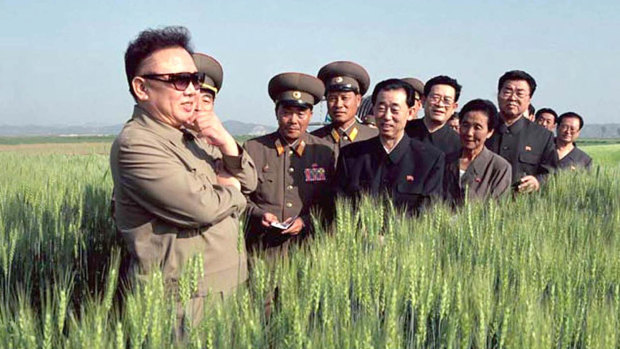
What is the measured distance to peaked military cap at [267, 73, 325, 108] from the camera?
357 centimetres

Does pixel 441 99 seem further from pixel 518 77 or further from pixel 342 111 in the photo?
pixel 342 111

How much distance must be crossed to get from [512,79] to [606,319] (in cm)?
386

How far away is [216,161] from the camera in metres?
2.52

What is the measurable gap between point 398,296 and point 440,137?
3217 millimetres

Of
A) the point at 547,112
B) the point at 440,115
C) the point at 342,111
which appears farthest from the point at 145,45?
the point at 547,112

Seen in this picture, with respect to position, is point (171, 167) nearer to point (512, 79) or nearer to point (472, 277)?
point (472, 277)

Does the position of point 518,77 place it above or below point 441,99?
above

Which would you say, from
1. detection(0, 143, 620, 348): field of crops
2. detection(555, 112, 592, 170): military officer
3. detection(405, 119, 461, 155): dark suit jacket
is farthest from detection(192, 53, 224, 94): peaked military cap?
detection(555, 112, 592, 170): military officer

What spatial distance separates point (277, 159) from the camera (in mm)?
3738

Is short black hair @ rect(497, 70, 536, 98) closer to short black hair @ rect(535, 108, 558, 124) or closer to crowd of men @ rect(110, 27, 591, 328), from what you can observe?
crowd of men @ rect(110, 27, 591, 328)

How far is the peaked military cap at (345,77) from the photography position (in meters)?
4.10

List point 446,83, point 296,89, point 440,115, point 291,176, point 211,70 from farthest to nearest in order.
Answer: point 446,83 < point 440,115 < point 291,176 < point 296,89 < point 211,70

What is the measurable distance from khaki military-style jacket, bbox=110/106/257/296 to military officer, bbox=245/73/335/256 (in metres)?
1.36

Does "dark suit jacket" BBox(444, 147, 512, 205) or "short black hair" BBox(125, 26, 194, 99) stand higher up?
"short black hair" BBox(125, 26, 194, 99)
